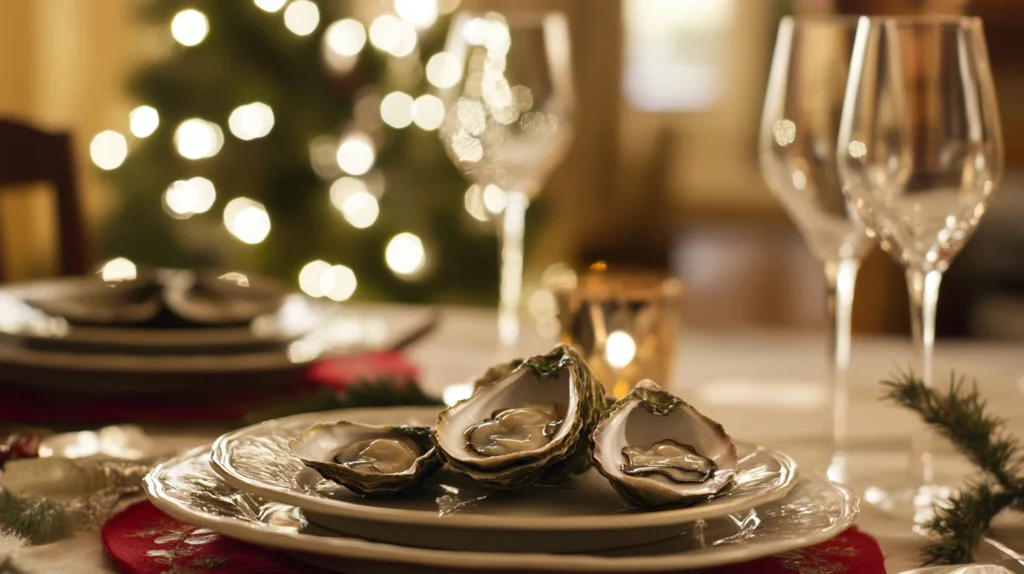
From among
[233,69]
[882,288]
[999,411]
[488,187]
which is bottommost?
[882,288]

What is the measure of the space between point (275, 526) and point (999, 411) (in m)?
0.74

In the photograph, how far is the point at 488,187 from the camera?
117 centimetres

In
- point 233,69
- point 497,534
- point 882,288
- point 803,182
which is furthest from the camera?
point 882,288

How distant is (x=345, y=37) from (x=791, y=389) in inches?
74.2

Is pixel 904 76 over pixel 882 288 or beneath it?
over

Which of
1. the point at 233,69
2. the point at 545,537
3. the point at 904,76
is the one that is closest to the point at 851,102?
the point at 904,76

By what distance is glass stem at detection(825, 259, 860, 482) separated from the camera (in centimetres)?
87

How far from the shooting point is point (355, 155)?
279 cm

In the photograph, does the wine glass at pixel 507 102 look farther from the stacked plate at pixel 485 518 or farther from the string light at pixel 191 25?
the string light at pixel 191 25

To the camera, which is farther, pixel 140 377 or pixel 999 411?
pixel 999 411

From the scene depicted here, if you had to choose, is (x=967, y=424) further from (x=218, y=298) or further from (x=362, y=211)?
(x=362, y=211)

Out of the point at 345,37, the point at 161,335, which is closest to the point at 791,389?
the point at 161,335

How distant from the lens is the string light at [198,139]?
2.78m

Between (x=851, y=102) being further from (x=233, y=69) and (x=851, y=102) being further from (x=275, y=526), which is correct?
(x=233, y=69)
